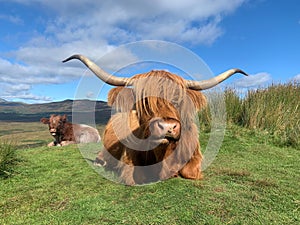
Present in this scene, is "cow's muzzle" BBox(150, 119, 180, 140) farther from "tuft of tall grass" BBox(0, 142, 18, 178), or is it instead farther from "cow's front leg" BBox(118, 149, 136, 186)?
"tuft of tall grass" BBox(0, 142, 18, 178)

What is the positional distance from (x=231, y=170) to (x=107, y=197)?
232 centimetres

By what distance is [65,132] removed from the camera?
1152cm

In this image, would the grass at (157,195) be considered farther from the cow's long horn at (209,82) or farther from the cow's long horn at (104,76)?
the cow's long horn at (104,76)

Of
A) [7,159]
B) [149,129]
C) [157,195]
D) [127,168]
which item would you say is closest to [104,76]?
[149,129]

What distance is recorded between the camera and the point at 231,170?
484cm

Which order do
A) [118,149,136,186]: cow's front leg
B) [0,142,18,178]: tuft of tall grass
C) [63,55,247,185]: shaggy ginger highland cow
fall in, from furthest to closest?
[0,142,18,178]: tuft of tall grass < [118,149,136,186]: cow's front leg < [63,55,247,185]: shaggy ginger highland cow

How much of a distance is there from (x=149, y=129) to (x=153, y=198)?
2.61ft

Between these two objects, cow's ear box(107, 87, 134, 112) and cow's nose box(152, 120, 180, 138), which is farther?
cow's ear box(107, 87, 134, 112)

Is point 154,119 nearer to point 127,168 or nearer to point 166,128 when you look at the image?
point 166,128

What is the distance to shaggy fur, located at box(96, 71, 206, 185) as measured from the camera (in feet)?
11.9

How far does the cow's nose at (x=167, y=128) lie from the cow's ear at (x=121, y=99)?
963mm


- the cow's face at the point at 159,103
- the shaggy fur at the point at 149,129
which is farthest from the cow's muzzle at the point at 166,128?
the shaggy fur at the point at 149,129

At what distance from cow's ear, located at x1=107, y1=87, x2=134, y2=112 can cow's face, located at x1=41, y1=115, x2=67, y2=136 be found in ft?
24.9

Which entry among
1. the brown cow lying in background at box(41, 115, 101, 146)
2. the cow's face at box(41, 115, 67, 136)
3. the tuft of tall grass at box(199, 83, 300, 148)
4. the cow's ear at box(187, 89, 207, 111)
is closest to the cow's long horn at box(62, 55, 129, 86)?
the cow's ear at box(187, 89, 207, 111)
